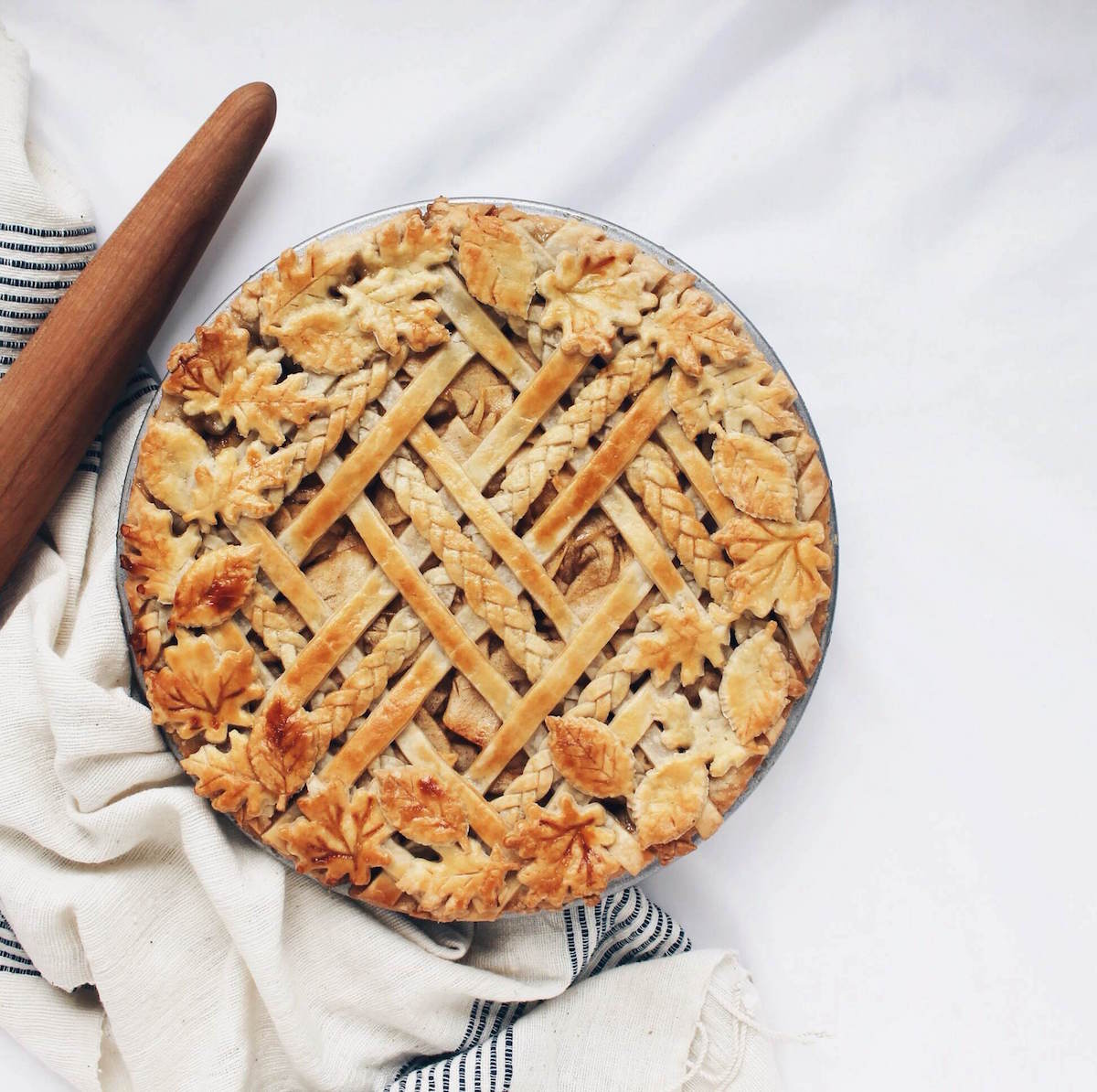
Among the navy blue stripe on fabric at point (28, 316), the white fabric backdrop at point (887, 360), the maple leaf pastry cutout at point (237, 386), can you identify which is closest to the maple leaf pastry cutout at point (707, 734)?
the white fabric backdrop at point (887, 360)

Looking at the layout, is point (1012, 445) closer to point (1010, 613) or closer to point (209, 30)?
point (1010, 613)

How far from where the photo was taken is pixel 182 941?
1288 mm

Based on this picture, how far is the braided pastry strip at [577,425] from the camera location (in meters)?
1.17

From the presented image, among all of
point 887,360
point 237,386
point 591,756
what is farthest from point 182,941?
point 887,360

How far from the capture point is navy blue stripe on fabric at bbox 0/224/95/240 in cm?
127

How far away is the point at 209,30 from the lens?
1.42 m

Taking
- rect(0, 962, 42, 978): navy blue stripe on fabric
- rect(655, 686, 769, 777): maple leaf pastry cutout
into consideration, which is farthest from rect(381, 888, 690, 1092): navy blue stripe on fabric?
rect(0, 962, 42, 978): navy blue stripe on fabric

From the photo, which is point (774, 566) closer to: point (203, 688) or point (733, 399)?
point (733, 399)

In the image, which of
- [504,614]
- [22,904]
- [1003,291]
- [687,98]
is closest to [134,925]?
[22,904]

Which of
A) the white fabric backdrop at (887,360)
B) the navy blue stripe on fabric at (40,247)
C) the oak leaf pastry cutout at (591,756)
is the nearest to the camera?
the oak leaf pastry cutout at (591,756)

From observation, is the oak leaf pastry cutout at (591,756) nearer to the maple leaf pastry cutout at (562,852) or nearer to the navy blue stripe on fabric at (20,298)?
the maple leaf pastry cutout at (562,852)

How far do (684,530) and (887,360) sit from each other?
19.0 inches

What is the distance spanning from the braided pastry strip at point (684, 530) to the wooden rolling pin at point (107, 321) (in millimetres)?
641

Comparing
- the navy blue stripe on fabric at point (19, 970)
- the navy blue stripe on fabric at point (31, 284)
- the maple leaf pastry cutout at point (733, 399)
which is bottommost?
the navy blue stripe on fabric at point (19, 970)
